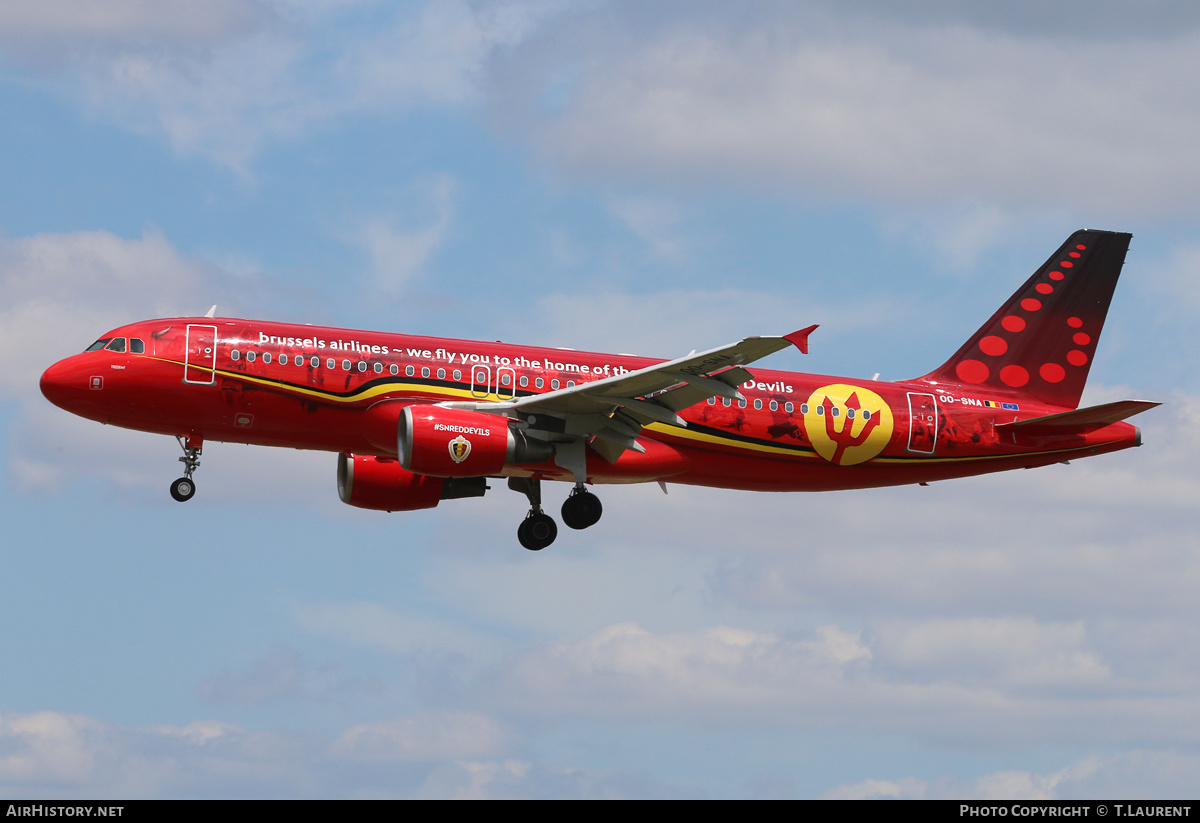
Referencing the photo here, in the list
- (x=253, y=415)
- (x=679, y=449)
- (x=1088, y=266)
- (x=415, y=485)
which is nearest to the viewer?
(x=253, y=415)

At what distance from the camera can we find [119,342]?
3788 cm

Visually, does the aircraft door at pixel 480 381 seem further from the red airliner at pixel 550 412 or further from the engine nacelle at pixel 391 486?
the engine nacelle at pixel 391 486

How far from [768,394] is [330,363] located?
38.3 ft

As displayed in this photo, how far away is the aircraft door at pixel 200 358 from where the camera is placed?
37.3m

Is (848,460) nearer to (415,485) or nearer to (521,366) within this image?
(521,366)

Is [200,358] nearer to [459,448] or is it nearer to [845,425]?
[459,448]

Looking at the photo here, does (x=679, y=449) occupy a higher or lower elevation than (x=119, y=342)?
lower

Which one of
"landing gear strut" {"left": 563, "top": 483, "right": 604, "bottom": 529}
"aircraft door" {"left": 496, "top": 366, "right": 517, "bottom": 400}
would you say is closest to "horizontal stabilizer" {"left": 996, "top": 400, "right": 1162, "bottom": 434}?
"landing gear strut" {"left": 563, "top": 483, "right": 604, "bottom": 529}

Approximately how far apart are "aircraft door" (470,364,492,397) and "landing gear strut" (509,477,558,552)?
423 cm

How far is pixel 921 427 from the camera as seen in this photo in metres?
41.9

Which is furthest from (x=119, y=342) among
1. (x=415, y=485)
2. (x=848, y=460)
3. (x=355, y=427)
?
(x=848, y=460)

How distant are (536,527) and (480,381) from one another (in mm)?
5231
